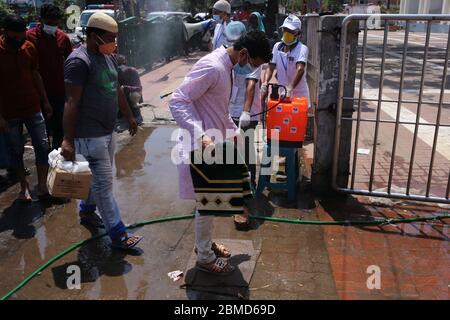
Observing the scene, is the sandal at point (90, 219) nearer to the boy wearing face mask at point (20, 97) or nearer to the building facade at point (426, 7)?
the boy wearing face mask at point (20, 97)

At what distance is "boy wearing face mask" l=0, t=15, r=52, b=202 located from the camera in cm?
431

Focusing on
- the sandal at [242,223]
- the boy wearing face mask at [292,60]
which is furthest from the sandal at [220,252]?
the boy wearing face mask at [292,60]

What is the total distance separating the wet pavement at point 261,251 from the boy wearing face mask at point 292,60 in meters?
1.16

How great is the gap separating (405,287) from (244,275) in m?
1.15

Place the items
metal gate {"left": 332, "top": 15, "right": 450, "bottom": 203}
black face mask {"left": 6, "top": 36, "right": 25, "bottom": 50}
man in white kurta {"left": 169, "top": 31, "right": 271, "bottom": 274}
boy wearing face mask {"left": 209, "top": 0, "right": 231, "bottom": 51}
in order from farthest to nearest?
boy wearing face mask {"left": 209, "top": 0, "right": 231, "bottom": 51} → black face mask {"left": 6, "top": 36, "right": 25, "bottom": 50} → metal gate {"left": 332, "top": 15, "right": 450, "bottom": 203} → man in white kurta {"left": 169, "top": 31, "right": 271, "bottom": 274}

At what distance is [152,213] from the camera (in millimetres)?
4430

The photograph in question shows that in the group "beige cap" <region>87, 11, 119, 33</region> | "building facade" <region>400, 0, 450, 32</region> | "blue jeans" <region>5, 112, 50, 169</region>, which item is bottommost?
"building facade" <region>400, 0, 450, 32</region>

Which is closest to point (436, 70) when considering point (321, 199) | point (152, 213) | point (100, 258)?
point (321, 199)

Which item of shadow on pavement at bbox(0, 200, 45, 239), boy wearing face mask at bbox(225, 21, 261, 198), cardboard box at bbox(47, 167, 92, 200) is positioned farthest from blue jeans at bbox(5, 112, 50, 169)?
boy wearing face mask at bbox(225, 21, 261, 198)

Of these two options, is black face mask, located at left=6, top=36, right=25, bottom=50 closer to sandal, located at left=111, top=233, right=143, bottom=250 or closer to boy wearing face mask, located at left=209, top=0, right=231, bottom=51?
sandal, located at left=111, top=233, right=143, bottom=250

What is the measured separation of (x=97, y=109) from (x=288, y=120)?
74.1 inches

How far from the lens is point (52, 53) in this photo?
16.2ft

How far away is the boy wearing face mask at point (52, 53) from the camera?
4.80 meters
